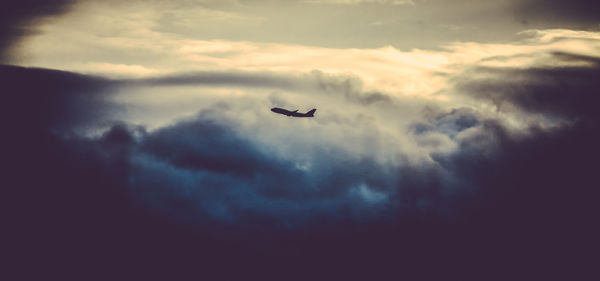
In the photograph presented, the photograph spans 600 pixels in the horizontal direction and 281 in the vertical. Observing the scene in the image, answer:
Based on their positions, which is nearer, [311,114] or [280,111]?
[280,111]
